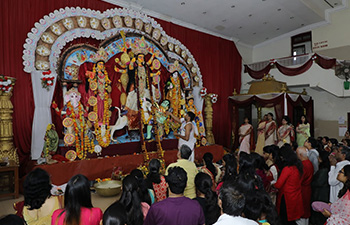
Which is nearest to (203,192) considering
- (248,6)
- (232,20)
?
(248,6)

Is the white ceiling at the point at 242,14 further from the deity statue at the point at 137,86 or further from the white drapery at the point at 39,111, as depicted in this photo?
the white drapery at the point at 39,111

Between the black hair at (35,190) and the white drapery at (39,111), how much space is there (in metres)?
3.61

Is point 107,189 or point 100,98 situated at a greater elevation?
point 100,98

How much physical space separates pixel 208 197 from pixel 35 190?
1.46 metres

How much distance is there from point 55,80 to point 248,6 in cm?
609

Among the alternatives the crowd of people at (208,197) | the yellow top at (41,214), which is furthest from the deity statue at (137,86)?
the yellow top at (41,214)

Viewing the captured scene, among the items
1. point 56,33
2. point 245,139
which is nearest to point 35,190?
point 56,33

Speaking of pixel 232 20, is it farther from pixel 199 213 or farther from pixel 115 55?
pixel 199 213

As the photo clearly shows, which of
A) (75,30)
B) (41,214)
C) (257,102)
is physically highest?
(75,30)

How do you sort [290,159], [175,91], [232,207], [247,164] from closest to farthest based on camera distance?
[232,207]
[247,164]
[290,159]
[175,91]

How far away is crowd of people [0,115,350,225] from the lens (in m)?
1.71

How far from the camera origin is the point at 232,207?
1.50 metres

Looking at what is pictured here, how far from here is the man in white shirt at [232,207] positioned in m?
1.46

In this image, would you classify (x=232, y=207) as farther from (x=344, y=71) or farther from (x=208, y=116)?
(x=344, y=71)
